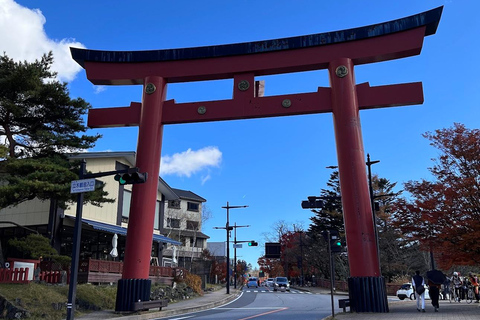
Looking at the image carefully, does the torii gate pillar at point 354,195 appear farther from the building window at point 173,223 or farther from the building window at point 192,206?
the building window at point 192,206

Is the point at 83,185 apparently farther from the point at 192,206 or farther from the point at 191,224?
the point at 192,206

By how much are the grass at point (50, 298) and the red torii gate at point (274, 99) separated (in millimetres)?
2479

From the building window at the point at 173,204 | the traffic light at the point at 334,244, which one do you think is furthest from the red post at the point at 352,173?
the building window at the point at 173,204

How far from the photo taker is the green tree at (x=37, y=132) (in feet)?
52.7

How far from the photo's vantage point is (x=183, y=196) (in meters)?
60.3

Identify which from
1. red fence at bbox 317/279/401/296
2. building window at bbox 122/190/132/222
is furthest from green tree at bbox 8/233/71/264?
red fence at bbox 317/279/401/296

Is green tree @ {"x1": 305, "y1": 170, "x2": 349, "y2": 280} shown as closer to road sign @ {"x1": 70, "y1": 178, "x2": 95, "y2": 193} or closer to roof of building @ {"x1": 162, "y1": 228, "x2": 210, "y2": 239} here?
roof of building @ {"x1": 162, "y1": 228, "x2": 210, "y2": 239}

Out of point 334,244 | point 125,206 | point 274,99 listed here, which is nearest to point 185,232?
point 125,206

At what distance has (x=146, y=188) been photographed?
1596 centimetres

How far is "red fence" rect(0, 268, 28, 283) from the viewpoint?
16.2 m

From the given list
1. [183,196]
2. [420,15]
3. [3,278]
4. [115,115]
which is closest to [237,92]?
[115,115]

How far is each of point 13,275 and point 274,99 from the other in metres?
12.9

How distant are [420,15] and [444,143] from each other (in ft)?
16.4

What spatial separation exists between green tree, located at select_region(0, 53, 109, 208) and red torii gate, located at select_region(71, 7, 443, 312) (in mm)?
1623
